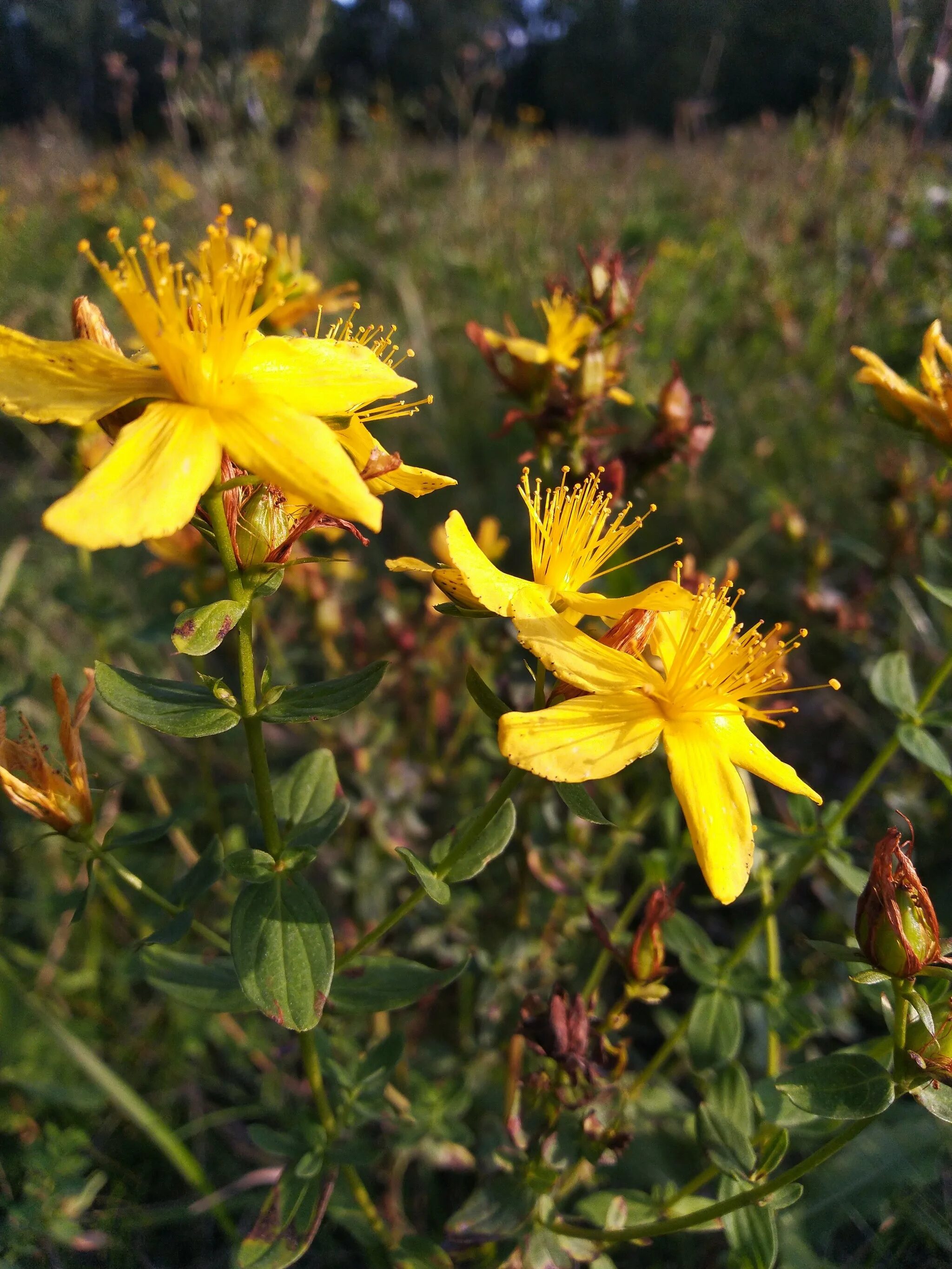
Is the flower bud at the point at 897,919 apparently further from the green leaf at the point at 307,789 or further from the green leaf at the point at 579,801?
the green leaf at the point at 307,789

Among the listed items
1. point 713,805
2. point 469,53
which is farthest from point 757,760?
point 469,53

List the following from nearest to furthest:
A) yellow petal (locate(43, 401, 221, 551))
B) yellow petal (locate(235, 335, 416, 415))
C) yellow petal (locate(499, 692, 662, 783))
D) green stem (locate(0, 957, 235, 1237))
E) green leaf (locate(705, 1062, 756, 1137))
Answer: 1. yellow petal (locate(43, 401, 221, 551))
2. yellow petal (locate(499, 692, 662, 783))
3. yellow petal (locate(235, 335, 416, 415))
4. green leaf (locate(705, 1062, 756, 1137))
5. green stem (locate(0, 957, 235, 1237))

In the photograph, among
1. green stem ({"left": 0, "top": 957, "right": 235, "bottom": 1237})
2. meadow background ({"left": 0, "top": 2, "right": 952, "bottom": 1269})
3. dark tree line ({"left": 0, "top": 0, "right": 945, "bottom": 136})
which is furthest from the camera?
dark tree line ({"left": 0, "top": 0, "right": 945, "bottom": 136})

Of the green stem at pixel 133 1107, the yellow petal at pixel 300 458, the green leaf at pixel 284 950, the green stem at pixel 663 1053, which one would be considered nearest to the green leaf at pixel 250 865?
the green leaf at pixel 284 950

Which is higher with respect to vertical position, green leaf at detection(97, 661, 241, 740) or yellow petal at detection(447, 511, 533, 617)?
yellow petal at detection(447, 511, 533, 617)

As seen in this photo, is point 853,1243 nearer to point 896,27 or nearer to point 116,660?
point 116,660

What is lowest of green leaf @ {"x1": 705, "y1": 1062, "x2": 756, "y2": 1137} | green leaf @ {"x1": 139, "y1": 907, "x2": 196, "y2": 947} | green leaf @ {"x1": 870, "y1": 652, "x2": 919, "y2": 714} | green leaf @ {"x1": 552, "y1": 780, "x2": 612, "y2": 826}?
green leaf @ {"x1": 705, "y1": 1062, "x2": 756, "y2": 1137}

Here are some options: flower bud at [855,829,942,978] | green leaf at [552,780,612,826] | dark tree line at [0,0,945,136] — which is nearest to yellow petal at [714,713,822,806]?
flower bud at [855,829,942,978]

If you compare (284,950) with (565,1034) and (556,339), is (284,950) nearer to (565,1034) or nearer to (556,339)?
(565,1034)

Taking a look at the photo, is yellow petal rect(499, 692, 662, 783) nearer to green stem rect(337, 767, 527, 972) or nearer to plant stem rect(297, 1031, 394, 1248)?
A: green stem rect(337, 767, 527, 972)
